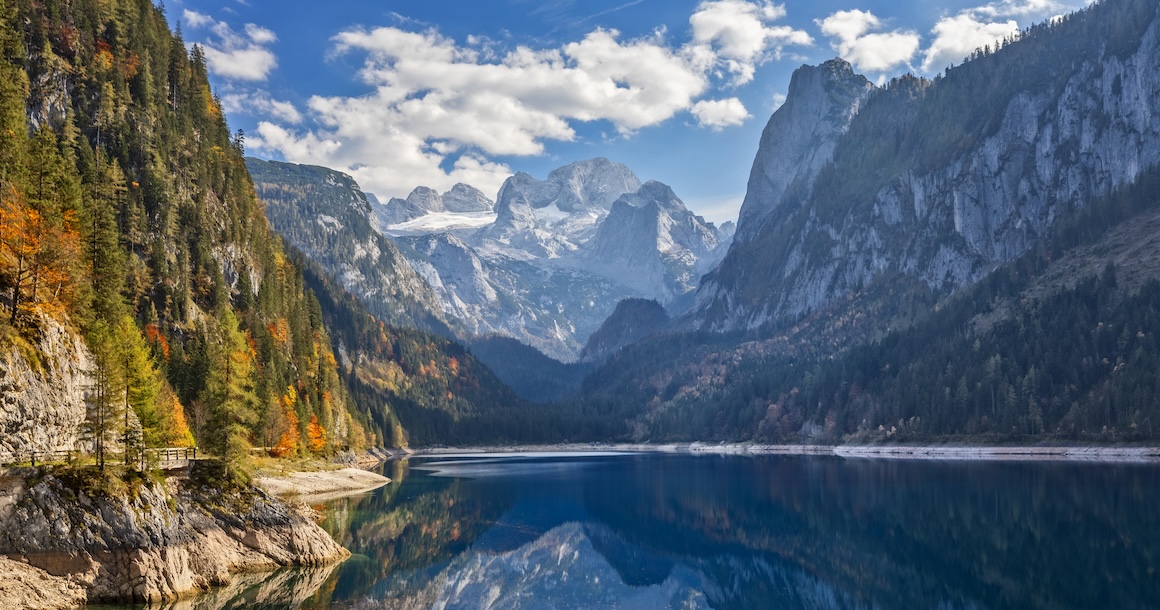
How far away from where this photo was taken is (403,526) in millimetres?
81125

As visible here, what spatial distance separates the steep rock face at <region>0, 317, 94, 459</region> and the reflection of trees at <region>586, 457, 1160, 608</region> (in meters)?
45.6

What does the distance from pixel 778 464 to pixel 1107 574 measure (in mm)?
127933

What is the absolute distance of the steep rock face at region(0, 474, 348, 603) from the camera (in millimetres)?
41156

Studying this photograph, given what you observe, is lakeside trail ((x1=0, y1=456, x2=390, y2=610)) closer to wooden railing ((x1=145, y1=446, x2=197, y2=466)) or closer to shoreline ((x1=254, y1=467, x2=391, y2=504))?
wooden railing ((x1=145, y1=446, x2=197, y2=466))

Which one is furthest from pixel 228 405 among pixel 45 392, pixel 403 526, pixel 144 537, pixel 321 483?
pixel 321 483

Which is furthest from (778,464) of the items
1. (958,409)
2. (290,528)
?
(290,528)

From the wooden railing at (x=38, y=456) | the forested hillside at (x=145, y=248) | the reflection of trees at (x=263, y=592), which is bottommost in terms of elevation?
the reflection of trees at (x=263, y=592)

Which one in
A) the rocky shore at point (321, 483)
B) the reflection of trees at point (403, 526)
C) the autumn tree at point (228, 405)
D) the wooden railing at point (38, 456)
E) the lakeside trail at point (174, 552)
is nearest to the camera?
the lakeside trail at point (174, 552)

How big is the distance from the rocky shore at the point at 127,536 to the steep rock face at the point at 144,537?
46 mm

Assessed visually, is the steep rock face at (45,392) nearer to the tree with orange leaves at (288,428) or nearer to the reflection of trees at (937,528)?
the reflection of trees at (937,528)

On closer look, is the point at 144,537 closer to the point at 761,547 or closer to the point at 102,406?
the point at 102,406

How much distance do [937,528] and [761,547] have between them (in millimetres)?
14592

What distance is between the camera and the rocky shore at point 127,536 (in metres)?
40.5

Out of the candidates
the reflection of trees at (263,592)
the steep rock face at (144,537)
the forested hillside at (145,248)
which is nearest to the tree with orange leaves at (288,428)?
the forested hillside at (145,248)
